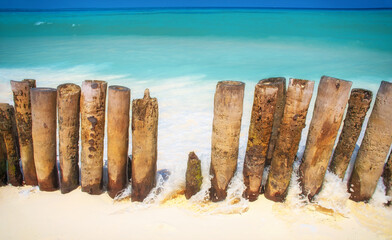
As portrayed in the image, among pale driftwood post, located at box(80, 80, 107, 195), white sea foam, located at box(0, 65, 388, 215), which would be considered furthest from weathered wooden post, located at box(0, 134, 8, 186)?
white sea foam, located at box(0, 65, 388, 215)

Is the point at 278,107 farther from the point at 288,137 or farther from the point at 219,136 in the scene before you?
the point at 219,136

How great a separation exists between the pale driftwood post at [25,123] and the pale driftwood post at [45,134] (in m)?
0.12

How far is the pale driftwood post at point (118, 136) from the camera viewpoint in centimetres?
264

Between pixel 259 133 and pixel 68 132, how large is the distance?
180 cm

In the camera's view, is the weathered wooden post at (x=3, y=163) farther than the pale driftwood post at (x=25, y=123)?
Yes

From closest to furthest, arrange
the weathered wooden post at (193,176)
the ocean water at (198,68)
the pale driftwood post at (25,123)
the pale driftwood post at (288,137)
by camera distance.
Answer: the pale driftwood post at (288,137), the pale driftwood post at (25,123), the weathered wooden post at (193,176), the ocean water at (198,68)

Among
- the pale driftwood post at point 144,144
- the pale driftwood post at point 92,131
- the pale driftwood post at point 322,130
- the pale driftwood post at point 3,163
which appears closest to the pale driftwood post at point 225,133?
the pale driftwood post at point 144,144

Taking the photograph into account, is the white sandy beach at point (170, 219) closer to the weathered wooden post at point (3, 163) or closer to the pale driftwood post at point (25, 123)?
the weathered wooden post at point (3, 163)

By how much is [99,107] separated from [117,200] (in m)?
0.98

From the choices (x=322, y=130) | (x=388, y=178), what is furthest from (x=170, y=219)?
(x=388, y=178)

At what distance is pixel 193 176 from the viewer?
9.60 ft

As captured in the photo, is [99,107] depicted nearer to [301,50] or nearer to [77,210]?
[77,210]

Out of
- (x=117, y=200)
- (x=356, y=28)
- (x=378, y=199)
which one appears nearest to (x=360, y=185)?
(x=378, y=199)

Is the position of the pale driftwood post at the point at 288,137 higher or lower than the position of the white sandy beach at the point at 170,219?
higher
